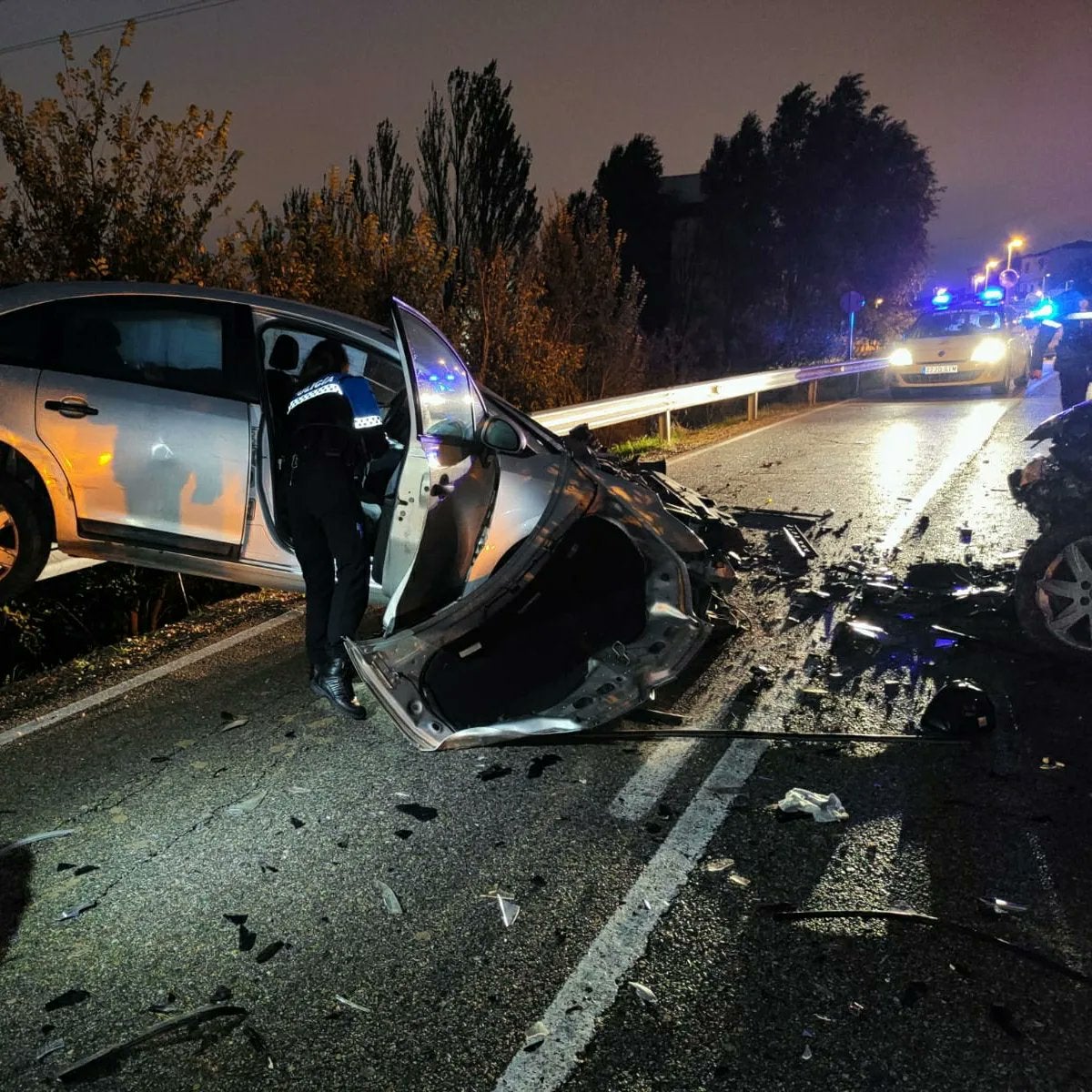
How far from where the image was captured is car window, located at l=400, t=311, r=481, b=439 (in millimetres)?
3918

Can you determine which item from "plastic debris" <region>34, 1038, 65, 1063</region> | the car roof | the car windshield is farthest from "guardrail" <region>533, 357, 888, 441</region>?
"plastic debris" <region>34, 1038, 65, 1063</region>

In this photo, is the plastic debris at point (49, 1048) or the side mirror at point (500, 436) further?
the side mirror at point (500, 436)

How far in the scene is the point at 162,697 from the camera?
15.1 ft

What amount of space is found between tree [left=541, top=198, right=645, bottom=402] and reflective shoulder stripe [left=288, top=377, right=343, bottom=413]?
1152cm

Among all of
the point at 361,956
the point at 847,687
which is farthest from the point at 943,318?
the point at 361,956

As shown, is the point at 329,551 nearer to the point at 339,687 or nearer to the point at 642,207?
the point at 339,687

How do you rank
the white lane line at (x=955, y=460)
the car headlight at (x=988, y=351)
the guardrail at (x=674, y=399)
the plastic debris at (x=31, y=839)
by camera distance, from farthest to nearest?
1. the car headlight at (x=988, y=351)
2. the guardrail at (x=674, y=399)
3. the white lane line at (x=955, y=460)
4. the plastic debris at (x=31, y=839)

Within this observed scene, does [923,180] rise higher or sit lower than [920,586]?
higher

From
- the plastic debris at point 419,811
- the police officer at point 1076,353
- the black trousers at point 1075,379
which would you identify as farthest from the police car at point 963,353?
the plastic debris at point 419,811

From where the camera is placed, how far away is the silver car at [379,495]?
4.05m

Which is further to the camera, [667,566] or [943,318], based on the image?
[943,318]

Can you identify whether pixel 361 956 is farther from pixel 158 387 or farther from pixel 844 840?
pixel 158 387

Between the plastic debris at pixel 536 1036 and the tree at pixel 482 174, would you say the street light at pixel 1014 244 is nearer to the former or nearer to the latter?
the tree at pixel 482 174

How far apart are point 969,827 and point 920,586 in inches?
115
